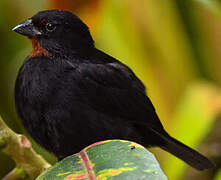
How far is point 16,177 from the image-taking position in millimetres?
1999

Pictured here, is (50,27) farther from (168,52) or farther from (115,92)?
(168,52)

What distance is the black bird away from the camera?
8.08 ft

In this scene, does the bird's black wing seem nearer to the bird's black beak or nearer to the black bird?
the black bird

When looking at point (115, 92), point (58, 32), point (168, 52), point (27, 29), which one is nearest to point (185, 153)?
point (115, 92)

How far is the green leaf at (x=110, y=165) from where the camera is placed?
61.5 inches

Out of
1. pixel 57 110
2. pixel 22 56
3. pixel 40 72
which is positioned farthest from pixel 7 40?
pixel 57 110

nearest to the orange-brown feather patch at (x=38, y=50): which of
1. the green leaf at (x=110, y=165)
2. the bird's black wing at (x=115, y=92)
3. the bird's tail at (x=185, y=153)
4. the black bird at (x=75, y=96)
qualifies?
the black bird at (x=75, y=96)

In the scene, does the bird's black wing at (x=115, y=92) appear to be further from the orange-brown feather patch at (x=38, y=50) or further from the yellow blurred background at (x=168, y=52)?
the yellow blurred background at (x=168, y=52)

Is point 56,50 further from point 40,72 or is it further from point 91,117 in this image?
point 91,117

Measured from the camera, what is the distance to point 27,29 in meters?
2.62

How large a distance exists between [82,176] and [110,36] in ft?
5.67

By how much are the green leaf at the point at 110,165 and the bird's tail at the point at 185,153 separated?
96cm

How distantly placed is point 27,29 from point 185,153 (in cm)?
105

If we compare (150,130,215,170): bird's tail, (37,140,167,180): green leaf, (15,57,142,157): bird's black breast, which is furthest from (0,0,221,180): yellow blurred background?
(37,140,167,180): green leaf
